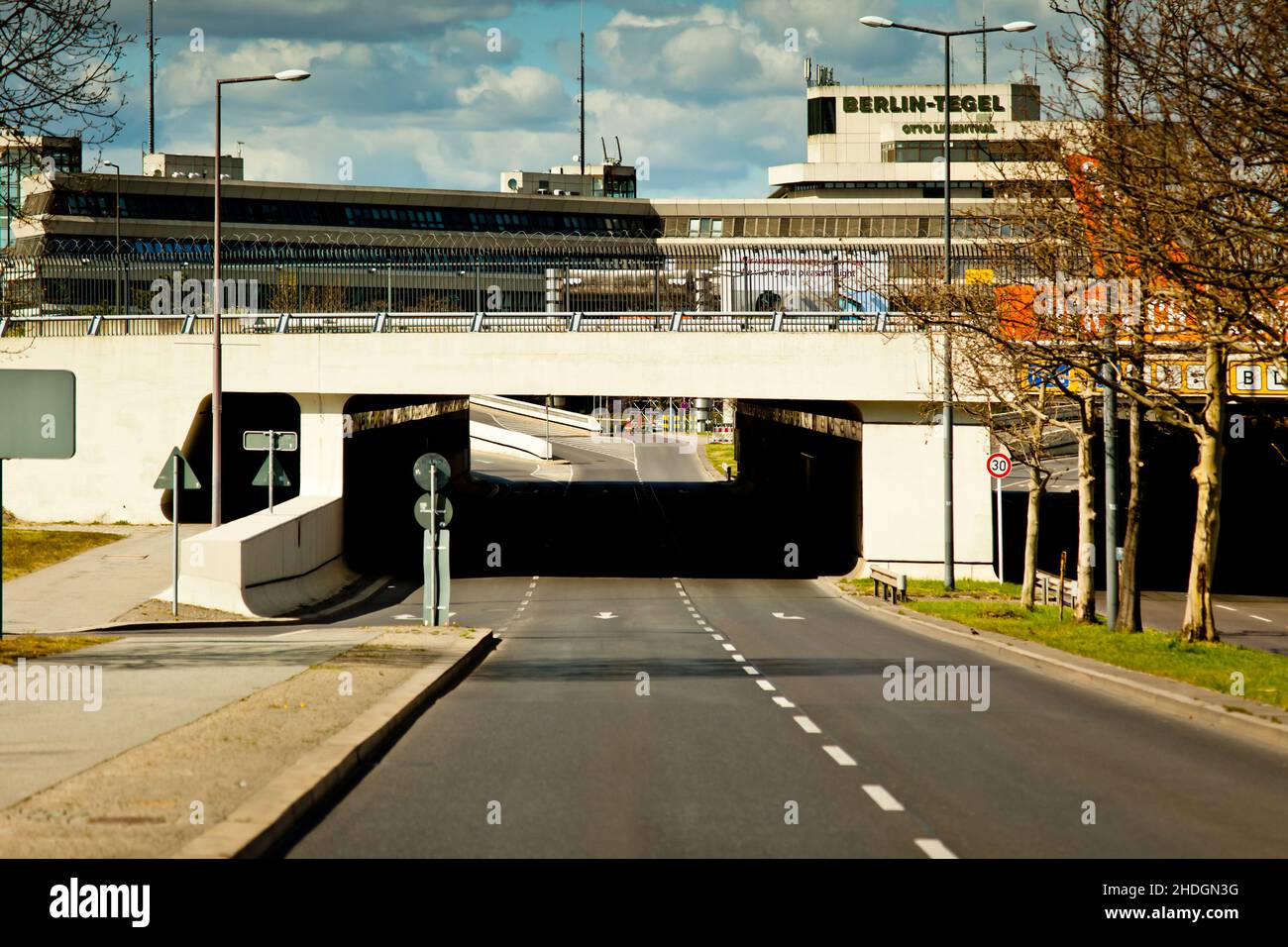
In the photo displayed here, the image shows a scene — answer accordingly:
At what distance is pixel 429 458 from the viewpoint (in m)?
24.3

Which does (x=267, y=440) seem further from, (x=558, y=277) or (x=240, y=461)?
(x=240, y=461)

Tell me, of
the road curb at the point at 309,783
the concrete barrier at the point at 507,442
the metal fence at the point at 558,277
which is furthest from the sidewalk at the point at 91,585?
the concrete barrier at the point at 507,442

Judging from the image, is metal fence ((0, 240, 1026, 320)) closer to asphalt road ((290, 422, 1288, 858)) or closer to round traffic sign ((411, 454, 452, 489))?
round traffic sign ((411, 454, 452, 489))

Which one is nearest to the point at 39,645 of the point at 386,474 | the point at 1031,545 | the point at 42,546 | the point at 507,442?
the point at 42,546

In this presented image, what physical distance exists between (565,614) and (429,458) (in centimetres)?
830

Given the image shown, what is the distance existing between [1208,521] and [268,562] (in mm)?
18317

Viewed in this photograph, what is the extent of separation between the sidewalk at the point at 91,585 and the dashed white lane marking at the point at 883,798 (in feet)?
58.2

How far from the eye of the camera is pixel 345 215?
127250 millimetres

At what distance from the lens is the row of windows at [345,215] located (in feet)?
373

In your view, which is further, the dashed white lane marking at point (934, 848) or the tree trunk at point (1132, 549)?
the tree trunk at point (1132, 549)

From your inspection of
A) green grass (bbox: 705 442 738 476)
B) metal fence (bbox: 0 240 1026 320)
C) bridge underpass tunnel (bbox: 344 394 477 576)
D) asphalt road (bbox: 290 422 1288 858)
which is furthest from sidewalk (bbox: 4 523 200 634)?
green grass (bbox: 705 442 738 476)

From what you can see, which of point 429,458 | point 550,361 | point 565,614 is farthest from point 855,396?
point 429,458

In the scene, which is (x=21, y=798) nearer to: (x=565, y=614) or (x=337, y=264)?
(x=565, y=614)

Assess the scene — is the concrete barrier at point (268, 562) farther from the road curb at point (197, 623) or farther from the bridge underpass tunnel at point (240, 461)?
the bridge underpass tunnel at point (240, 461)
